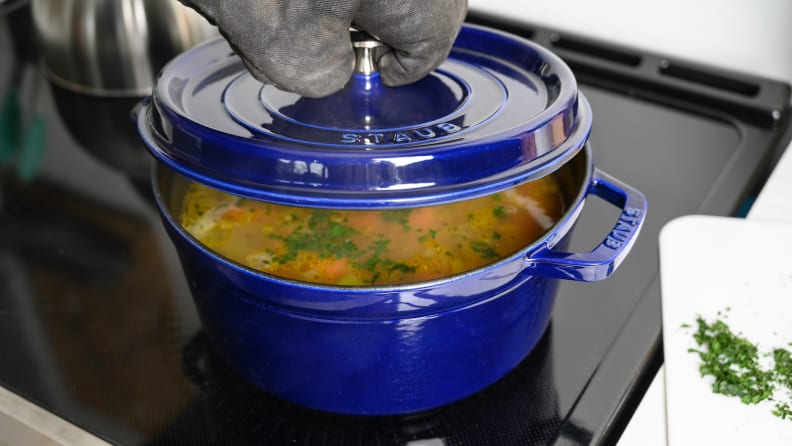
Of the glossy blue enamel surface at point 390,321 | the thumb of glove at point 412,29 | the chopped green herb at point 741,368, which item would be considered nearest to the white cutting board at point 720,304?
the chopped green herb at point 741,368

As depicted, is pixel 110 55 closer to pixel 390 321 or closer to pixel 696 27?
pixel 390 321

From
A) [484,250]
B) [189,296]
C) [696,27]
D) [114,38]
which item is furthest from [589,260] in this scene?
[114,38]

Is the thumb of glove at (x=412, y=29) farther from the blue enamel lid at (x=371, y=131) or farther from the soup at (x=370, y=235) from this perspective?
the soup at (x=370, y=235)

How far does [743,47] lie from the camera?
1.17 metres

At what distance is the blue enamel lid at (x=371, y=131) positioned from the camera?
0.58 meters

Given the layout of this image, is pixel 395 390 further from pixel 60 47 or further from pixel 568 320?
pixel 60 47

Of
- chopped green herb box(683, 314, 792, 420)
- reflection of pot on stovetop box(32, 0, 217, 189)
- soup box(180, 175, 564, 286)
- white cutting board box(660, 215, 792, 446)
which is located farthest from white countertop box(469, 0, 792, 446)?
reflection of pot on stovetop box(32, 0, 217, 189)

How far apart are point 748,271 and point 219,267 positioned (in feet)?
1.86

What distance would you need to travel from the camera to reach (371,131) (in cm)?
64

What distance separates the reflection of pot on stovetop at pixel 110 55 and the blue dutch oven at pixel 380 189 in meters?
0.40

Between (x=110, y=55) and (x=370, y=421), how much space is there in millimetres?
722

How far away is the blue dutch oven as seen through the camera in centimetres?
59

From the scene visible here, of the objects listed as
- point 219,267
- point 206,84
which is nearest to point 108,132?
point 206,84

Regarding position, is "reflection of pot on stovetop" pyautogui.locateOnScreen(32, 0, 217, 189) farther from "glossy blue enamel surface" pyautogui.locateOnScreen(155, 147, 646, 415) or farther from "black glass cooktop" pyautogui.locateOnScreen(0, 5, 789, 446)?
"glossy blue enamel surface" pyautogui.locateOnScreen(155, 147, 646, 415)
